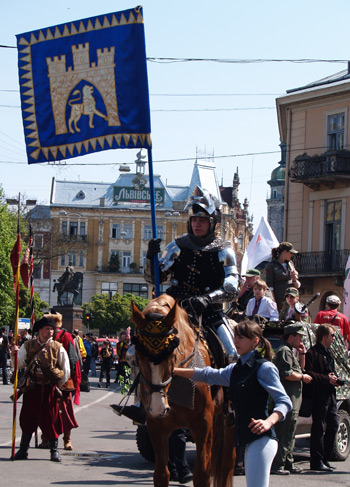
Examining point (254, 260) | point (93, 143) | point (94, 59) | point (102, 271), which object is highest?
point (94, 59)

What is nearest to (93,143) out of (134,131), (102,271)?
(134,131)

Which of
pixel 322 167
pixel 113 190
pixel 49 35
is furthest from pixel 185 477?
pixel 113 190

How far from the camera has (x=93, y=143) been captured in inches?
428

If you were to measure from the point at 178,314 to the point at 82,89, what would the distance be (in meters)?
3.94

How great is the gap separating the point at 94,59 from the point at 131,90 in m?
0.60

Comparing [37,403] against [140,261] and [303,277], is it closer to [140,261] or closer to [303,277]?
[303,277]

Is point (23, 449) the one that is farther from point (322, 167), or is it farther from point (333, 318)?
point (322, 167)

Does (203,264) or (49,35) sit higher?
(49,35)

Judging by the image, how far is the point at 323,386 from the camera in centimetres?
1177

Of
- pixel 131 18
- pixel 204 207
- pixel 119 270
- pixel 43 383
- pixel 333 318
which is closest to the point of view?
pixel 204 207

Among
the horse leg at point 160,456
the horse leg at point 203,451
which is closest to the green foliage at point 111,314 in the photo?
the horse leg at point 203,451

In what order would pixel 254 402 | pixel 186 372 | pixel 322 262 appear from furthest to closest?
pixel 322 262
pixel 186 372
pixel 254 402

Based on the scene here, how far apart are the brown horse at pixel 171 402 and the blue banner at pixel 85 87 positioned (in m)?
3.31

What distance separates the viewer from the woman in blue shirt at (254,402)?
6.23 meters
